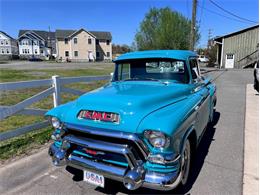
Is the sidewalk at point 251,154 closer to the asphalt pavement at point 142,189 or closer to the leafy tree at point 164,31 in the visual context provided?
the asphalt pavement at point 142,189

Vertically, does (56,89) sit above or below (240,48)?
below

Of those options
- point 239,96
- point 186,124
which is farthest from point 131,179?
A: point 239,96

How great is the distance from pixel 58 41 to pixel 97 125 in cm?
6480

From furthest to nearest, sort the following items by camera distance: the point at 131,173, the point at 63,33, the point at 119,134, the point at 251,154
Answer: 1. the point at 63,33
2. the point at 251,154
3. the point at 119,134
4. the point at 131,173

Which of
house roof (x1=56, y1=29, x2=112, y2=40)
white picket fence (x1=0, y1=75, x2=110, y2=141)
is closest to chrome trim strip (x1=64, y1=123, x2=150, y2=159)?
white picket fence (x1=0, y1=75, x2=110, y2=141)

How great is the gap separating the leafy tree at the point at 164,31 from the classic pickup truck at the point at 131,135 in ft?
89.7

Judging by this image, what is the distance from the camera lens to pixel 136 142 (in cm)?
265

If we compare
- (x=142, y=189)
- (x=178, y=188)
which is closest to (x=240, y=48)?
(x=178, y=188)

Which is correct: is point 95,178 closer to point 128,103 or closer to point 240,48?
point 128,103

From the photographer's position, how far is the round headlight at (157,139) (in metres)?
2.63

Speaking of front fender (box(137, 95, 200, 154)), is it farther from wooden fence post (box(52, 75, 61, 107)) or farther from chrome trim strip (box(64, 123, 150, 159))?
wooden fence post (box(52, 75, 61, 107))

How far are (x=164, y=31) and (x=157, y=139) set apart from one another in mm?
29448

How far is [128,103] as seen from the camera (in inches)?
117

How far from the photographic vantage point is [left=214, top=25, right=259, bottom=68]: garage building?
109 ft
